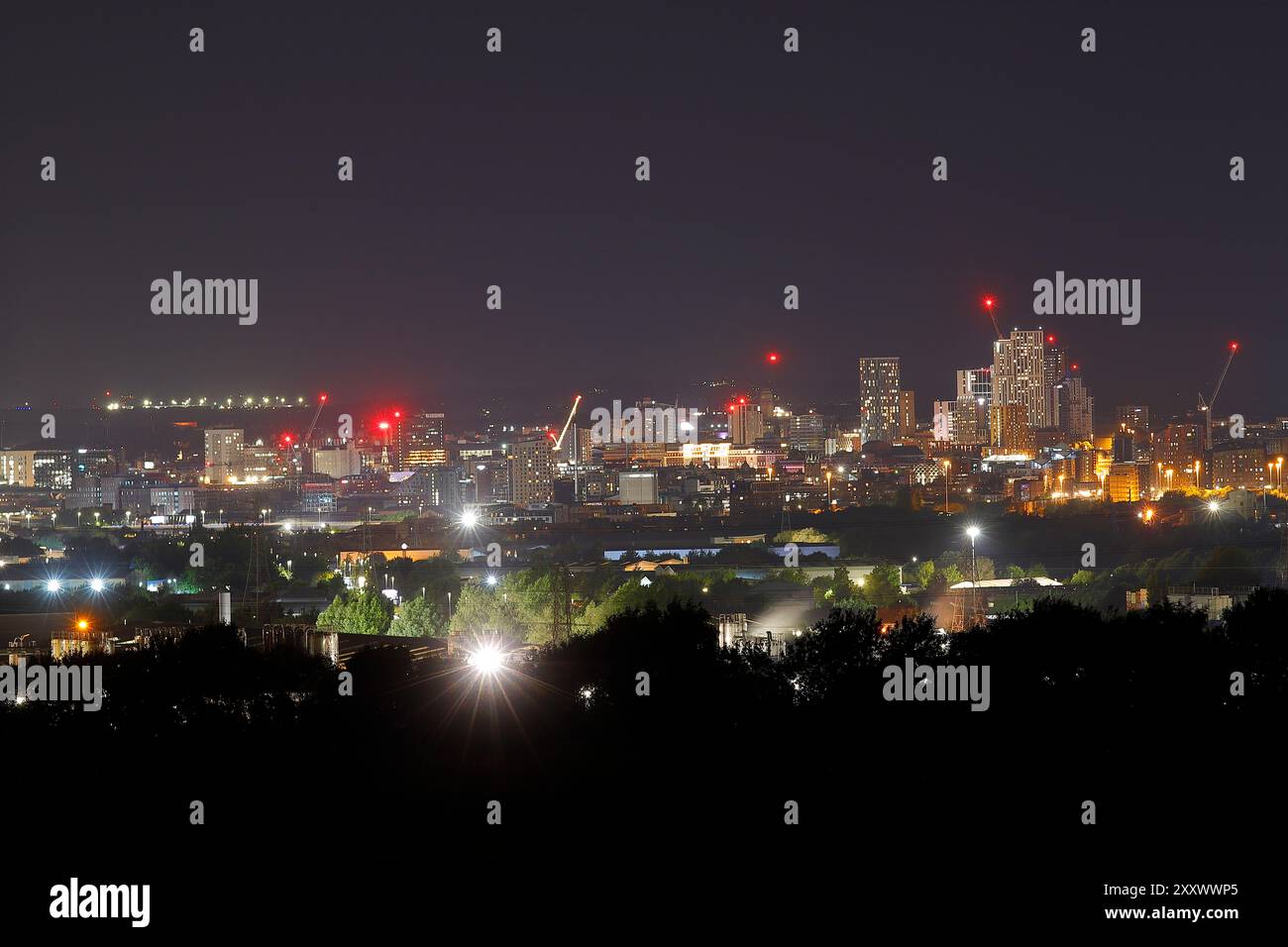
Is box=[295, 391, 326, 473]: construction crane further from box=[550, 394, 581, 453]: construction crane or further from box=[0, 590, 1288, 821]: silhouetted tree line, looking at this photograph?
box=[0, 590, 1288, 821]: silhouetted tree line

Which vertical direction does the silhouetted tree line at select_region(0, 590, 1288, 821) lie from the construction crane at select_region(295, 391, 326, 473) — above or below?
below

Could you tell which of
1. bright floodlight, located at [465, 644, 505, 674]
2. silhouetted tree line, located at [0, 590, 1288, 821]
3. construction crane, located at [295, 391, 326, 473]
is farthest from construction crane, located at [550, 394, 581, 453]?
silhouetted tree line, located at [0, 590, 1288, 821]

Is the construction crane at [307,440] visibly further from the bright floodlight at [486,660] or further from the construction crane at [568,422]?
the bright floodlight at [486,660]

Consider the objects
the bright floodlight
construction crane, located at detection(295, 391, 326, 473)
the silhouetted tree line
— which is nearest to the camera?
the silhouetted tree line

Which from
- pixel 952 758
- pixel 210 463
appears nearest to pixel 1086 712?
pixel 952 758

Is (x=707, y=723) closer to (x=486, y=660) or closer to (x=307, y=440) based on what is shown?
(x=486, y=660)

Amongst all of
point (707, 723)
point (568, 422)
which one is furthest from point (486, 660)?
point (568, 422)

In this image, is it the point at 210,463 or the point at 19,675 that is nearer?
the point at 19,675

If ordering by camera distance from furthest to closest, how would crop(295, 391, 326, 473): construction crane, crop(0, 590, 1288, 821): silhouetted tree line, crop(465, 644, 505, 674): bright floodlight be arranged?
crop(295, 391, 326, 473): construction crane < crop(465, 644, 505, 674): bright floodlight < crop(0, 590, 1288, 821): silhouetted tree line
